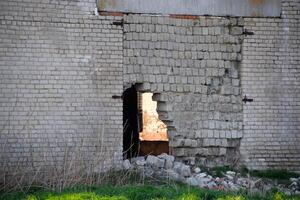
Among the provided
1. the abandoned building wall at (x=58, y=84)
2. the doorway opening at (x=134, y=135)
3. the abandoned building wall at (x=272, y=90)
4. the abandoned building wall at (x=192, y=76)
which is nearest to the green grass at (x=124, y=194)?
the abandoned building wall at (x=58, y=84)

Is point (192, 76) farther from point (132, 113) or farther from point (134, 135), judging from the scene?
point (134, 135)

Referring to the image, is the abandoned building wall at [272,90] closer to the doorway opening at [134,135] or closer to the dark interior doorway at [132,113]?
the doorway opening at [134,135]

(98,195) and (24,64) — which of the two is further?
(24,64)

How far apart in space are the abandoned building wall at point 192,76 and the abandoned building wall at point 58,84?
1.62 feet

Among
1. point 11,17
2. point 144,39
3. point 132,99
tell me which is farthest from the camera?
point 132,99

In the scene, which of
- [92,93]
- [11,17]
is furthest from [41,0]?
[92,93]

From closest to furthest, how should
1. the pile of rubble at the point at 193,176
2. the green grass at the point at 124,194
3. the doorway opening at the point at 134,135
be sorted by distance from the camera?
1. the green grass at the point at 124,194
2. the pile of rubble at the point at 193,176
3. the doorway opening at the point at 134,135

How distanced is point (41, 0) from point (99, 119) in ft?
7.96

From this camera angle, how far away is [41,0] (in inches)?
424

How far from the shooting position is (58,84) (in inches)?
427

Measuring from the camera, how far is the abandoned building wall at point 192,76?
37.3 feet

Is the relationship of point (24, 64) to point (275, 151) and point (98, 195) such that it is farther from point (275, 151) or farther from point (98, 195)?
point (275, 151)

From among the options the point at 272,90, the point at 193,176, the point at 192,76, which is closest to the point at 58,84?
the point at 192,76

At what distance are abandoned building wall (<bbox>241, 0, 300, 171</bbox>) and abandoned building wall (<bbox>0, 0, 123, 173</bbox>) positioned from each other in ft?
8.67
